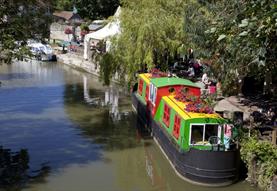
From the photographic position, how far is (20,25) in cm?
1595

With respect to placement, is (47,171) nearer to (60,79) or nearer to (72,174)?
(72,174)

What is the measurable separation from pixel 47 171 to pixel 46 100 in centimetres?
1286

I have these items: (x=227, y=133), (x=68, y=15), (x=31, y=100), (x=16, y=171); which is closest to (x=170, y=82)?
(x=227, y=133)

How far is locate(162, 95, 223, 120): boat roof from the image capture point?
50.5 feet

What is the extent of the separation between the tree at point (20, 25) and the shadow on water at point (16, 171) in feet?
12.0

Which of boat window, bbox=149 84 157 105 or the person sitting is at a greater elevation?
the person sitting

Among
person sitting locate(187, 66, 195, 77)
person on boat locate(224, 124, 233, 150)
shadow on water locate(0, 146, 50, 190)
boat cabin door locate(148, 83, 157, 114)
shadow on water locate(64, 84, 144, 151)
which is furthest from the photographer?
person sitting locate(187, 66, 195, 77)

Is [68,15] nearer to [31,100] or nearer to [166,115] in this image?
[31,100]

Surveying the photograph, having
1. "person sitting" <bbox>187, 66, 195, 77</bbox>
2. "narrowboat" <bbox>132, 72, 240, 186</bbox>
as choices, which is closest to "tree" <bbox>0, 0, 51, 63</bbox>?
"narrowboat" <bbox>132, 72, 240, 186</bbox>

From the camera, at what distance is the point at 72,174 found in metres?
15.9

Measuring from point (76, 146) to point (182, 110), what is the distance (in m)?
5.07

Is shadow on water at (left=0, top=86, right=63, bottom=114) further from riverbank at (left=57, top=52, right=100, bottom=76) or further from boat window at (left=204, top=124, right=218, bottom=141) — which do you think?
boat window at (left=204, top=124, right=218, bottom=141)

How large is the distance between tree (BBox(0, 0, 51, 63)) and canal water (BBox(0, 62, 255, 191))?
12.8ft

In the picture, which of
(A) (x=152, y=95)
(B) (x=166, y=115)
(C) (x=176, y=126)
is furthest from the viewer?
(A) (x=152, y=95)
